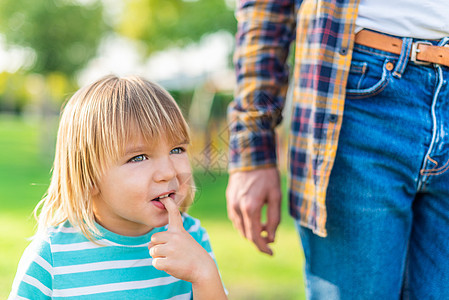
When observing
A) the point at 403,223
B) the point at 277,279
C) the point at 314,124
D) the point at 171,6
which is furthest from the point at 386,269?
the point at 171,6

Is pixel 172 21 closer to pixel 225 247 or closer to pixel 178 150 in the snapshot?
pixel 225 247

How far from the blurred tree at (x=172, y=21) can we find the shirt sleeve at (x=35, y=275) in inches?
370

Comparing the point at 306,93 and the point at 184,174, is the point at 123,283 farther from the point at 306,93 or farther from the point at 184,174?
the point at 306,93

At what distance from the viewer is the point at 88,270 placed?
1.37 m

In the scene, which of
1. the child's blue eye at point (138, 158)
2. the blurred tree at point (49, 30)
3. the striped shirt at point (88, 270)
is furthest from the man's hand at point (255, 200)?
the blurred tree at point (49, 30)

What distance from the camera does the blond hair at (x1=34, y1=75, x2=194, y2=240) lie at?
1.33 meters

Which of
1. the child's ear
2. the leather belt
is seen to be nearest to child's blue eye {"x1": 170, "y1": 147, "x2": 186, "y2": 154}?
the child's ear

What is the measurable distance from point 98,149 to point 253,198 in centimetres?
70

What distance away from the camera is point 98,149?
1.33 metres

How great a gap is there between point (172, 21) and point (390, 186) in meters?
11.8

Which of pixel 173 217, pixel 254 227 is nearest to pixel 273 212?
pixel 254 227

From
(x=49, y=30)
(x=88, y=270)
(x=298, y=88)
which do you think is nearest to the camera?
(x=88, y=270)

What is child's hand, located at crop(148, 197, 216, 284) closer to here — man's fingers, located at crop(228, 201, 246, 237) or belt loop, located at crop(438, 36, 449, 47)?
man's fingers, located at crop(228, 201, 246, 237)

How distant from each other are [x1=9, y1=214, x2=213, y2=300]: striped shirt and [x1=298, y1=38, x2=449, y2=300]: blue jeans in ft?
1.90
